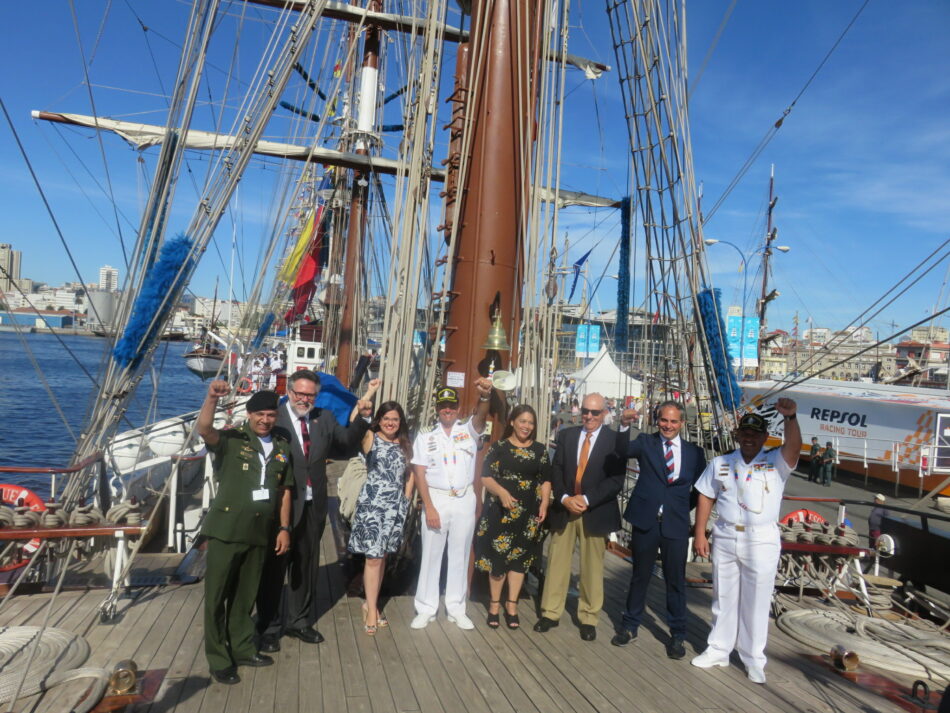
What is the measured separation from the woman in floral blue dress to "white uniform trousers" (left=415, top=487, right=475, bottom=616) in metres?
0.21

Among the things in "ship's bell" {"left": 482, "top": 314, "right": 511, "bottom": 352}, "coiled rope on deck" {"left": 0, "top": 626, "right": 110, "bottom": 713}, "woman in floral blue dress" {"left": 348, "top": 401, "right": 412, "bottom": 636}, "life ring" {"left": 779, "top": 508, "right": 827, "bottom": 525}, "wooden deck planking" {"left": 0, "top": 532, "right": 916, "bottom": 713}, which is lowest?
"wooden deck planking" {"left": 0, "top": 532, "right": 916, "bottom": 713}

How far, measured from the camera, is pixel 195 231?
194 inches

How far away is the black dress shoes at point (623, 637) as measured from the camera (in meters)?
4.04

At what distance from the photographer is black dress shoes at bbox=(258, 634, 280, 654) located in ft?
11.9

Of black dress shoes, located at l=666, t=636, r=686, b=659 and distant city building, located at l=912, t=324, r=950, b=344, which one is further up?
distant city building, located at l=912, t=324, r=950, b=344

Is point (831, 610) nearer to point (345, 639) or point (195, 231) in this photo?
point (345, 639)

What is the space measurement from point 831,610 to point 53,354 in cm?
8525

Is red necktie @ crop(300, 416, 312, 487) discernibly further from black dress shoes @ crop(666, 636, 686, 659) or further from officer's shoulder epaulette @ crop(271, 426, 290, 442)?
black dress shoes @ crop(666, 636, 686, 659)

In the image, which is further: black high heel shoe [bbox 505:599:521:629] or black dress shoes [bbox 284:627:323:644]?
black high heel shoe [bbox 505:599:521:629]

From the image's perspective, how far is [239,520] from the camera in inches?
129

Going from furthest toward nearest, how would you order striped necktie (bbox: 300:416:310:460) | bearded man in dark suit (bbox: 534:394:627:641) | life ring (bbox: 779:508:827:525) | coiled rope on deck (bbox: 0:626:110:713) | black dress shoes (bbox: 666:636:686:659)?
life ring (bbox: 779:508:827:525) < bearded man in dark suit (bbox: 534:394:627:641) < black dress shoes (bbox: 666:636:686:659) < striped necktie (bbox: 300:416:310:460) < coiled rope on deck (bbox: 0:626:110:713)

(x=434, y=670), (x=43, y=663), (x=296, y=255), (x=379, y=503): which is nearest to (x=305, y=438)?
(x=379, y=503)

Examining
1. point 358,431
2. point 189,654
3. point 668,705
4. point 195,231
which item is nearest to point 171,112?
point 195,231

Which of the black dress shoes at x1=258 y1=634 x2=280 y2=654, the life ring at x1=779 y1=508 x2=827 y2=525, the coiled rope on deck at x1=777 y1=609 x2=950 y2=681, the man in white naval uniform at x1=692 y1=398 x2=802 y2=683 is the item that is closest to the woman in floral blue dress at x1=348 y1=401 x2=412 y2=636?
the black dress shoes at x1=258 y1=634 x2=280 y2=654
